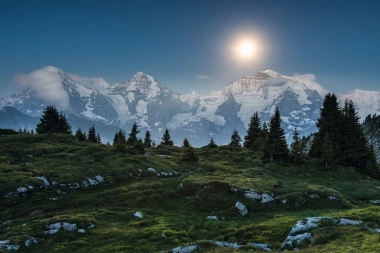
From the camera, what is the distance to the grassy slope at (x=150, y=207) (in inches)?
941

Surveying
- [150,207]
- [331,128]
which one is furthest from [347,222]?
[331,128]

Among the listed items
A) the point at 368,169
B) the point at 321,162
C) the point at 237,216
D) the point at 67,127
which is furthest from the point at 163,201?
the point at 67,127

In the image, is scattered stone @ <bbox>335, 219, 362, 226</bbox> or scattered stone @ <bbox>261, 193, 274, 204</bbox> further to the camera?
scattered stone @ <bbox>261, 193, 274, 204</bbox>

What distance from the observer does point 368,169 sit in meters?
70.6

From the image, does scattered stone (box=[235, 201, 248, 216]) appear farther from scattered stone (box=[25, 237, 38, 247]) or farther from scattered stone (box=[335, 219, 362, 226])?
scattered stone (box=[25, 237, 38, 247])

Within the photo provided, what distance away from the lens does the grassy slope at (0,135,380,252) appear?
23.9 meters

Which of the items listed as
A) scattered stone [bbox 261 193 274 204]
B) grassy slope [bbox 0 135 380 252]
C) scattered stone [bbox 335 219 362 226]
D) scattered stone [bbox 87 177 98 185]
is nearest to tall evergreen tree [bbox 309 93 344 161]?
grassy slope [bbox 0 135 380 252]

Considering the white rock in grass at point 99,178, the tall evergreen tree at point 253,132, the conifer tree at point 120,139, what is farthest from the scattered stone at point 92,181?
the tall evergreen tree at point 253,132

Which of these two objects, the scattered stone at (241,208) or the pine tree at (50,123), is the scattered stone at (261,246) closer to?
the scattered stone at (241,208)

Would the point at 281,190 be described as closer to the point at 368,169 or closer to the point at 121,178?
the point at 121,178

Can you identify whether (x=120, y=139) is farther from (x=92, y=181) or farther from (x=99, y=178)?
(x=92, y=181)

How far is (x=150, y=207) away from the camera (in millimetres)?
36062

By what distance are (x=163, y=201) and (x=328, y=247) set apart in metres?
22.9

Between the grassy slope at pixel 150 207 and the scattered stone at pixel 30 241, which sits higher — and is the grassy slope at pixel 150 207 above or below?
above
